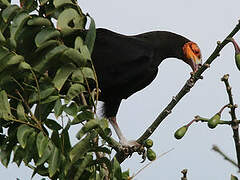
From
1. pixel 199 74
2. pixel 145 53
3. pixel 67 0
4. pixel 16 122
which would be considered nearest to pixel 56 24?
pixel 67 0

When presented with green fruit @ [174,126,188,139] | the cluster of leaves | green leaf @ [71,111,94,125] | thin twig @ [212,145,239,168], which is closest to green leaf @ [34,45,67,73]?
the cluster of leaves

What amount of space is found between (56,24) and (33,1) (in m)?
0.16

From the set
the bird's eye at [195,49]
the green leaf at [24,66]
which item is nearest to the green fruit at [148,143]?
the green leaf at [24,66]

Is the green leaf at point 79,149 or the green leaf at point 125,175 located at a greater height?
the green leaf at point 79,149

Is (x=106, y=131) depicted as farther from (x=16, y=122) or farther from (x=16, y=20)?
(x=16, y=20)

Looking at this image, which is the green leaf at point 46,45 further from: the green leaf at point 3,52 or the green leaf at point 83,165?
the green leaf at point 83,165

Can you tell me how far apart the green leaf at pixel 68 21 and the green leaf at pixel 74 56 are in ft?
0.41

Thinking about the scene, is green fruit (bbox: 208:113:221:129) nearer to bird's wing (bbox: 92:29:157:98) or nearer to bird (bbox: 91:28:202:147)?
bird (bbox: 91:28:202:147)

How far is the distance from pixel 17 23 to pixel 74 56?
0.76 feet

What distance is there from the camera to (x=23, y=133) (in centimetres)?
191

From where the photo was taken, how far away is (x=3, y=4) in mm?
2051

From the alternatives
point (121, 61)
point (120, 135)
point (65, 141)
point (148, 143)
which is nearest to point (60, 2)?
point (65, 141)

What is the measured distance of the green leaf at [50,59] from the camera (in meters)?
1.89

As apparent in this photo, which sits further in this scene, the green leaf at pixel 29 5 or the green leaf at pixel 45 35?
the green leaf at pixel 29 5
